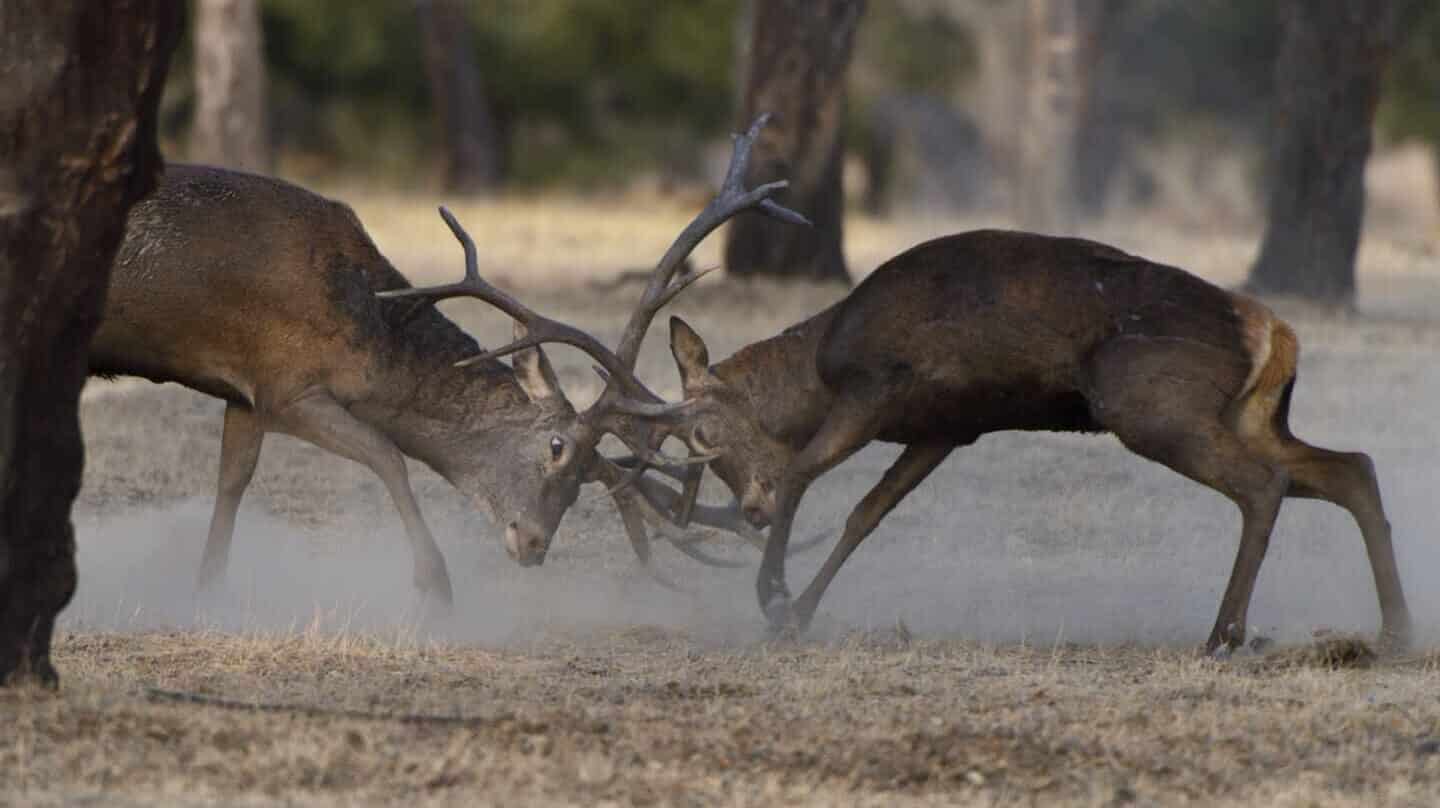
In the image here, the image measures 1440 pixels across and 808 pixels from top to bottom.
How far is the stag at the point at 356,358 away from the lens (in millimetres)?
9562

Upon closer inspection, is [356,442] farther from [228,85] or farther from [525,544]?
[228,85]

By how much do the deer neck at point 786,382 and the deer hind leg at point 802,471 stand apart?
4.8 inches

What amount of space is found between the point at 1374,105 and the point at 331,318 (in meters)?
11.3

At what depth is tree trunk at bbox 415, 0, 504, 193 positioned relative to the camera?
33000 millimetres

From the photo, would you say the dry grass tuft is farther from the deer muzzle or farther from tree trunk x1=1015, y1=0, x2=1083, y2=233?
tree trunk x1=1015, y1=0, x2=1083, y2=233

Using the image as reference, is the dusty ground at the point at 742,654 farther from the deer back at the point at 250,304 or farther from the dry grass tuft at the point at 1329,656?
the deer back at the point at 250,304

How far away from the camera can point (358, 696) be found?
23.8 ft

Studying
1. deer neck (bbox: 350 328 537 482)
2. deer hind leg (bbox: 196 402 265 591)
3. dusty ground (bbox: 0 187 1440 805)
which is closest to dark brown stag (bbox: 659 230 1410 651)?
dusty ground (bbox: 0 187 1440 805)

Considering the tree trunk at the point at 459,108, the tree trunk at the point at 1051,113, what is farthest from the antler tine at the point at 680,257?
the tree trunk at the point at 459,108

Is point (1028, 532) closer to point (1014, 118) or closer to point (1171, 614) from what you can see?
point (1171, 614)

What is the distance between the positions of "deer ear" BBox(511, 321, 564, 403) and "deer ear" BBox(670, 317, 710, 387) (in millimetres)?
581

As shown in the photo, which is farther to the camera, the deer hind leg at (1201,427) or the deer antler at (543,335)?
the deer antler at (543,335)

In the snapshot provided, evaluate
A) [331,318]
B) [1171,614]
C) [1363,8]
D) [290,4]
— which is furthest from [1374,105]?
[290,4]

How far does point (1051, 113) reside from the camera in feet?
101
